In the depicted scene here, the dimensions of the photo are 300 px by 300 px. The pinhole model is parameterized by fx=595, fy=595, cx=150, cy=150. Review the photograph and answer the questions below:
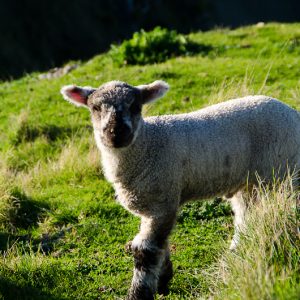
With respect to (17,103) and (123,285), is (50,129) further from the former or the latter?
(123,285)

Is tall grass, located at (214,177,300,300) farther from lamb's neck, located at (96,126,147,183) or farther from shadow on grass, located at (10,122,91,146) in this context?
shadow on grass, located at (10,122,91,146)

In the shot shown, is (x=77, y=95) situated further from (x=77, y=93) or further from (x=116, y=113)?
(x=116, y=113)

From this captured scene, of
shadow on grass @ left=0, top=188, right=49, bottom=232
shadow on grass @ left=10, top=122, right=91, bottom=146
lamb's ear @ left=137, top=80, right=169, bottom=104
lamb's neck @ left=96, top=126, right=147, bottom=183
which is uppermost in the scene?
lamb's ear @ left=137, top=80, right=169, bottom=104

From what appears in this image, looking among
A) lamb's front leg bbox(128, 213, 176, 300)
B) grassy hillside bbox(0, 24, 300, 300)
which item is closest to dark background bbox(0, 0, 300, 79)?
grassy hillside bbox(0, 24, 300, 300)

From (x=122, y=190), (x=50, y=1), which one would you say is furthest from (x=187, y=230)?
(x=50, y=1)

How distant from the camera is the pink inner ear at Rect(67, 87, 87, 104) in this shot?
5.96 m

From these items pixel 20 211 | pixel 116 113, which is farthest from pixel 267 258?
pixel 20 211

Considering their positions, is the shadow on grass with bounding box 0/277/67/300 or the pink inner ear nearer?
the shadow on grass with bounding box 0/277/67/300

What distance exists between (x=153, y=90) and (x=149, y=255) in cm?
163

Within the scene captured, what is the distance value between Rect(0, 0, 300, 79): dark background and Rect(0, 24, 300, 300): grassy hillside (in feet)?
73.0

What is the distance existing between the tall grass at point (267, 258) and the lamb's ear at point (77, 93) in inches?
76.3

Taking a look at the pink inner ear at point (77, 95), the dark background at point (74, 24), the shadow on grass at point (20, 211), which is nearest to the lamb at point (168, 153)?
the pink inner ear at point (77, 95)

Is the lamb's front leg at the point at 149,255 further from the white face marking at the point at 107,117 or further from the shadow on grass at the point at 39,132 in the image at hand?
the shadow on grass at the point at 39,132

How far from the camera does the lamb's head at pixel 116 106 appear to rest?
5379 mm
